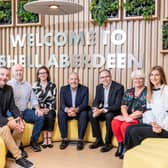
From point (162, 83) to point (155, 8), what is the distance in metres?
2.03

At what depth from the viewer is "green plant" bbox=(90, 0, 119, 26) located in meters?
6.54

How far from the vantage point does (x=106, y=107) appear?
5.75 metres

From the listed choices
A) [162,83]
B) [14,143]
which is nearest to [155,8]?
[162,83]

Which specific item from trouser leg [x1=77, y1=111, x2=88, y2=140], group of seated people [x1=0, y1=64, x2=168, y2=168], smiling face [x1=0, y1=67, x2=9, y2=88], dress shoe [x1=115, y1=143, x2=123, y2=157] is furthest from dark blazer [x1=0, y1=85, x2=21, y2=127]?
dress shoe [x1=115, y1=143, x2=123, y2=157]

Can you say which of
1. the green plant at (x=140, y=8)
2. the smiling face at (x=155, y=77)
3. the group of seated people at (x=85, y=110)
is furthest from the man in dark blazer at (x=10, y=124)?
the green plant at (x=140, y=8)

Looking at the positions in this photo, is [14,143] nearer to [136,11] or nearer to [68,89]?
[68,89]

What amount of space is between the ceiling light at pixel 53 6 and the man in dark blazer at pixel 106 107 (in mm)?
1257

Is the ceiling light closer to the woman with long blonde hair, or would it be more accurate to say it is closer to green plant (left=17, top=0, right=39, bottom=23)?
green plant (left=17, top=0, right=39, bottom=23)

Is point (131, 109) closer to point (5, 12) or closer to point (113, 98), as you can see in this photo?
point (113, 98)

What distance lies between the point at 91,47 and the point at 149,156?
3.64 meters

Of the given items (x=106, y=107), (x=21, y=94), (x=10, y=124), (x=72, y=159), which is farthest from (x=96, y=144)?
(x=10, y=124)

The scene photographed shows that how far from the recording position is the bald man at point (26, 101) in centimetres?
557

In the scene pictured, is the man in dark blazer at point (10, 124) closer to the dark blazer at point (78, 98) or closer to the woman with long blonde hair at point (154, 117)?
the dark blazer at point (78, 98)

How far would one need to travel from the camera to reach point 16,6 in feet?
23.9
